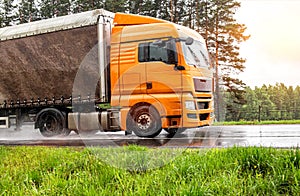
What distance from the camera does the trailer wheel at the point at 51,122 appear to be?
436 inches

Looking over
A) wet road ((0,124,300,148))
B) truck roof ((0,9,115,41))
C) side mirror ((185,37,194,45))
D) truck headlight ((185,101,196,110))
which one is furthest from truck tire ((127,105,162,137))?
truck roof ((0,9,115,41))

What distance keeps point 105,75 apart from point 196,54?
2694mm

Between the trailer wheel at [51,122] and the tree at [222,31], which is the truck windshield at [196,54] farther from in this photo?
the tree at [222,31]

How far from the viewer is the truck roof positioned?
1033cm

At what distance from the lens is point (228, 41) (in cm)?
2647

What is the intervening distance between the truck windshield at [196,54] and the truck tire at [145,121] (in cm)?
166

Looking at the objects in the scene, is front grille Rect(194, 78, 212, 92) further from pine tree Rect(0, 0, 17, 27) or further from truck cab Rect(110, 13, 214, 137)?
pine tree Rect(0, 0, 17, 27)

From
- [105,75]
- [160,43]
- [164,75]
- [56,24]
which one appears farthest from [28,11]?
[164,75]

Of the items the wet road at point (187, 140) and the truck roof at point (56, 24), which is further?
the truck roof at point (56, 24)

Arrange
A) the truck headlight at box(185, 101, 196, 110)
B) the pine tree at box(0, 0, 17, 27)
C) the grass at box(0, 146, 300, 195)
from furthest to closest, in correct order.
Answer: the pine tree at box(0, 0, 17, 27) < the truck headlight at box(185, 101, 196, 110) < the grass at box(0, 146, 300, 195)

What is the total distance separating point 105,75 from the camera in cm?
1005

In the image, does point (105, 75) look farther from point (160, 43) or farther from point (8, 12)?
point (8, 12)

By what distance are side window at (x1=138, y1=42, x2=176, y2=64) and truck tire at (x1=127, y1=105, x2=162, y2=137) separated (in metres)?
1.29

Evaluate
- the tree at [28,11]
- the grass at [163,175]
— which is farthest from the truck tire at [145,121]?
the tree at [28,11]
